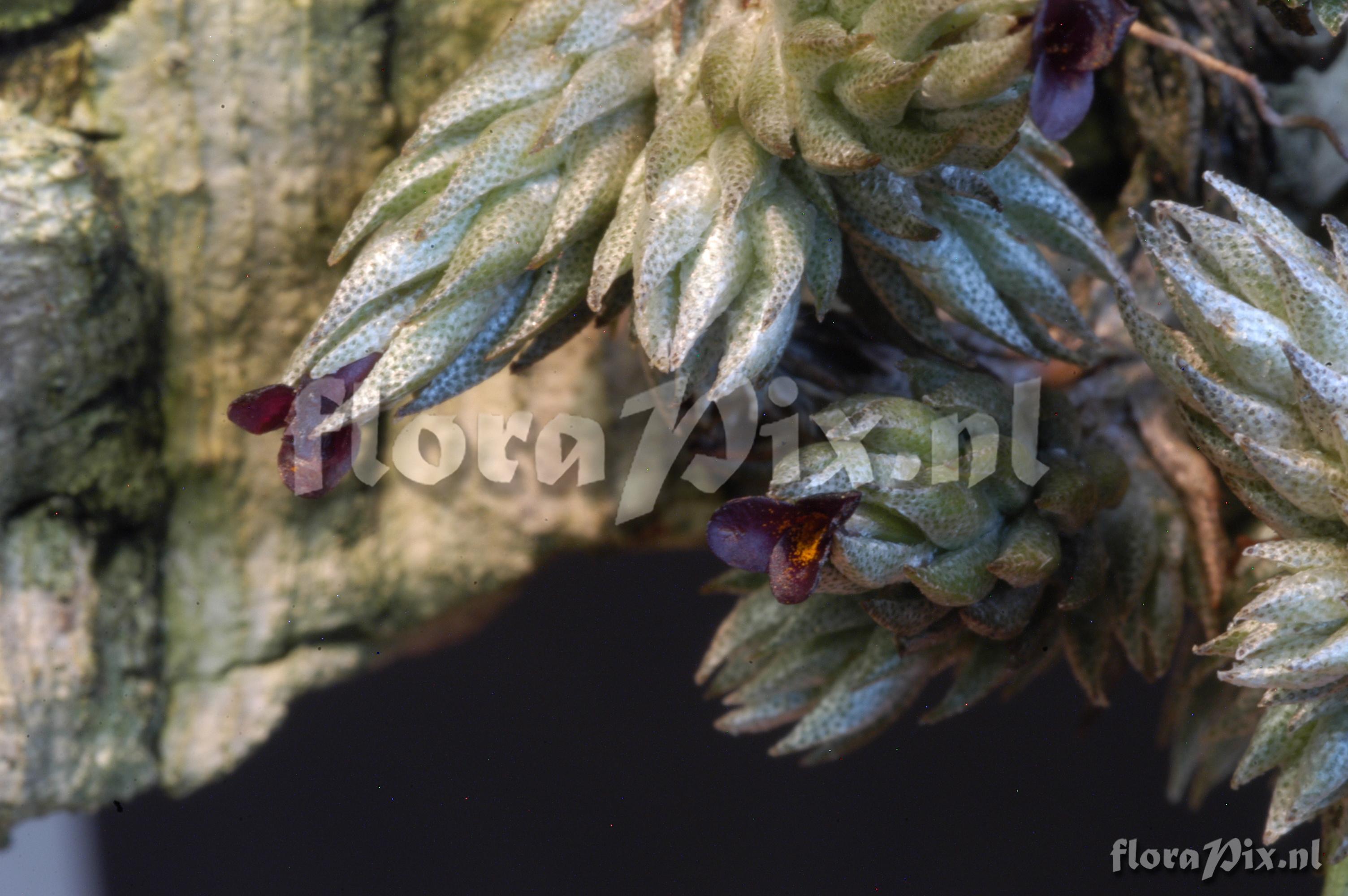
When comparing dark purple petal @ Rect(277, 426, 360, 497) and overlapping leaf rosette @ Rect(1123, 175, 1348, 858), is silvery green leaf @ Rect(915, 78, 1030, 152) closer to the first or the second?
overlapping leaf rosette @ Rect(1123, 175, 1348, 858)

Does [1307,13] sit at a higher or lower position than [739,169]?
higher

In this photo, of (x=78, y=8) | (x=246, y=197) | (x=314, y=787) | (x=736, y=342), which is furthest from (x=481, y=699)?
(x=78, y=8)

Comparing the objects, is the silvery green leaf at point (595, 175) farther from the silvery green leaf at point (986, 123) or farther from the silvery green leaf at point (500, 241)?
the silvery green leaf at point (986, 123)

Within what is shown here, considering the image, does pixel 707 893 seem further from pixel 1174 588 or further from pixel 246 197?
pixel 246 197

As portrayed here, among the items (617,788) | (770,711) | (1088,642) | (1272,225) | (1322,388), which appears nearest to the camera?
(1322,388)

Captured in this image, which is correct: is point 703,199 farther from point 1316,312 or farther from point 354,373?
point 1316,312

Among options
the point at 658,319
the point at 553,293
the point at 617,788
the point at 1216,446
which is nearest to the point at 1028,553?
the point at 1216,446
